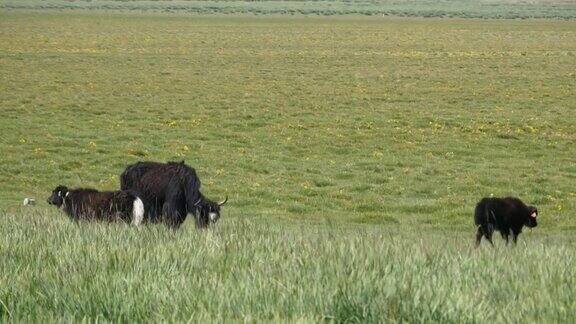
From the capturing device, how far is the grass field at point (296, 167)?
19.7 ft

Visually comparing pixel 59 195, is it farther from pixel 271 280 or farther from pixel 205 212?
pixel 271 280

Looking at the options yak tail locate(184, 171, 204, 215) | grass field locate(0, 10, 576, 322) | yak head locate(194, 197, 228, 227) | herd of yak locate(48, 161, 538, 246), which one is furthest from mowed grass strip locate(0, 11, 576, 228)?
yak tail locate(184, 171, 204, 215)

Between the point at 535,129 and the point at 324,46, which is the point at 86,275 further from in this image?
the point at 324,46

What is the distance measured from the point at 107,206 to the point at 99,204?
0.74ft

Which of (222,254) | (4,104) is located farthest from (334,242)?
(4,104)

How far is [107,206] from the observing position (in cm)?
1284

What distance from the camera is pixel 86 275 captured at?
21.3ft

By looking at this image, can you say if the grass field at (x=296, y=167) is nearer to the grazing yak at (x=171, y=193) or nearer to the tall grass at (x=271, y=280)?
the tall grass at (x=271, y=280)

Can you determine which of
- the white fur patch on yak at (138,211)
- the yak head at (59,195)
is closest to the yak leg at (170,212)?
the white fur patch on yak at (138,211)

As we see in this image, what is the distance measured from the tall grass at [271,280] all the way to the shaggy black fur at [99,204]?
13.1 feet

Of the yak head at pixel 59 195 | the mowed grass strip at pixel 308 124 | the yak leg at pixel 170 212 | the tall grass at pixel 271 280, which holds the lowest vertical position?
the mowed grass strip at pixel 308 124

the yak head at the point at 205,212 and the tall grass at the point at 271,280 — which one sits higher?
the tall grass at the point at 271,280

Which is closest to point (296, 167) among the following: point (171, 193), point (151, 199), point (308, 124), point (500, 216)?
point (308, 124)

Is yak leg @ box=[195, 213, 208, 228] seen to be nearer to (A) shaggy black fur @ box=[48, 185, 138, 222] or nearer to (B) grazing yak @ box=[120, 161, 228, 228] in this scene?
(B) grazing yak @ box=[120, 161, 228, 228]
